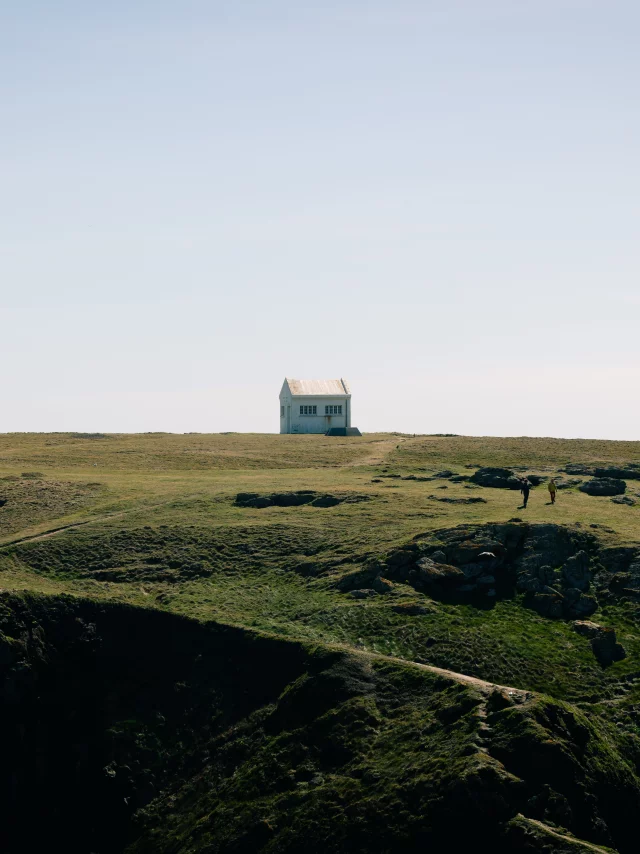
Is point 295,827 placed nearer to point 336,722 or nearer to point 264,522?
point 336,722

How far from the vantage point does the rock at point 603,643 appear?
4828cm

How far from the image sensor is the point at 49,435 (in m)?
142

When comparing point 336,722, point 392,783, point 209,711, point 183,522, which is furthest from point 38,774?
point 183,522

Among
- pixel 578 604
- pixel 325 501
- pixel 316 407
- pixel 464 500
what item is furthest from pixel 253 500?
pixel 316 407

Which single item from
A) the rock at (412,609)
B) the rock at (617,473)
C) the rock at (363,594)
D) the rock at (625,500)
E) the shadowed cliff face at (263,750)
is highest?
the rock at (617,473)

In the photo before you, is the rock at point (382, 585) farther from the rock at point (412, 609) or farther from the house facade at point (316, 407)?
the house facade at point (316, 407)

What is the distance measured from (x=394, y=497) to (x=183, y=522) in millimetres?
18028

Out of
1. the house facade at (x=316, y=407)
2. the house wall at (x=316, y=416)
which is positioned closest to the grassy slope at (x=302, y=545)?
the house wall at (x=316, y=416)

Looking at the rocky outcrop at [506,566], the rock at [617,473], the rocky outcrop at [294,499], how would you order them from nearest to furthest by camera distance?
the rocky outcrop at [506,566] → the rocky outcrop at [294,499] → the rock at [617,473]

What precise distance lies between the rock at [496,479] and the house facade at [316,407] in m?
57.2

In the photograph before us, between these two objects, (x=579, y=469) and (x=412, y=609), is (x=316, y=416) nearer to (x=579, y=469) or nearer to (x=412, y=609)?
(x=579, y=469)

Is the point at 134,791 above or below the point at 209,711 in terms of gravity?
below

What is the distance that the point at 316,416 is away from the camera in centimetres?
14562

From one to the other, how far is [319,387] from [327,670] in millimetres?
101724
